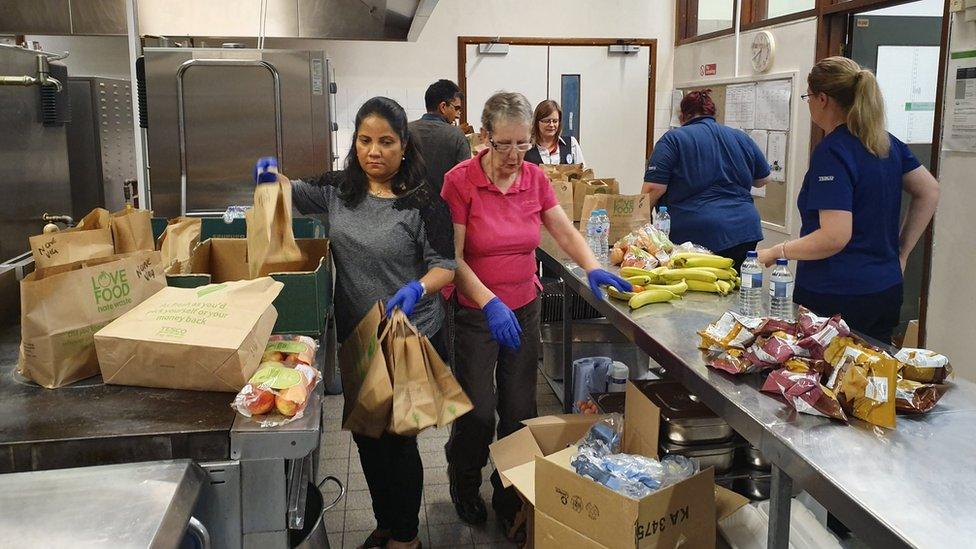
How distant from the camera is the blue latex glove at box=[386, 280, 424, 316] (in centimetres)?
213

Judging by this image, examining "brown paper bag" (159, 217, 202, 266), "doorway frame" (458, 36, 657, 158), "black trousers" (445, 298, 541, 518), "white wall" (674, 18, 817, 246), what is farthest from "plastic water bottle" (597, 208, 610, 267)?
"doorway frame" (458, 36, 657, 158)

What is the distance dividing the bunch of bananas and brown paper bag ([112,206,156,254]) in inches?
55.4

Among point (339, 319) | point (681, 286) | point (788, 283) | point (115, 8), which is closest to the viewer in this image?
point (788, 283)

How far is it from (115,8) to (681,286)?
14.9 feet

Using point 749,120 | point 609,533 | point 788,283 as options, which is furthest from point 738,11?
point 609,533

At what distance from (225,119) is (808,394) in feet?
11.3

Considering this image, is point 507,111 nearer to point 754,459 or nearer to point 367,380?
point 367,380

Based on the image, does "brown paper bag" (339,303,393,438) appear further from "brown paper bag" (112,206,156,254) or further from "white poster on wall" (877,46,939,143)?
"white poster on wall" (877,46,939,143)

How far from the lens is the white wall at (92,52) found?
585cm

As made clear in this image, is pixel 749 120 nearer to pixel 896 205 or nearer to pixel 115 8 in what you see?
pixel 896 205

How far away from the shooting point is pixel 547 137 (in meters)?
5.01

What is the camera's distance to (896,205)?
2.48 meters

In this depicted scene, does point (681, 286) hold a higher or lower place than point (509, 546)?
higher

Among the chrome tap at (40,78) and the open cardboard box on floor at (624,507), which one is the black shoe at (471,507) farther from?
the chrome tap at (40,78)
